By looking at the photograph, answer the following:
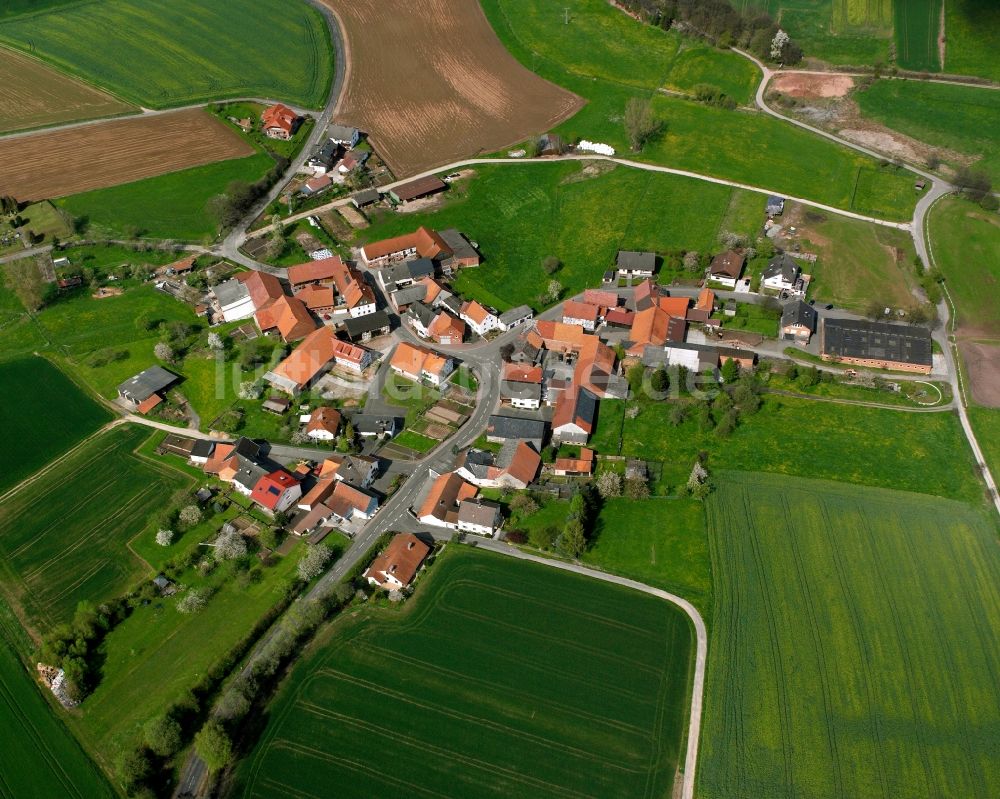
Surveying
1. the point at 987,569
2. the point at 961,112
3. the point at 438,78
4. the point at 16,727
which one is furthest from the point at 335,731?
the point at 961,112

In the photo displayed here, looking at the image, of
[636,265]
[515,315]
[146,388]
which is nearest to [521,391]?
[515,315]

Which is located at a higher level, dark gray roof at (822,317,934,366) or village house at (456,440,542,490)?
dark gray roof at (822,317,934,366)

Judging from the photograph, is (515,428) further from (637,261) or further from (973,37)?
(973,37)

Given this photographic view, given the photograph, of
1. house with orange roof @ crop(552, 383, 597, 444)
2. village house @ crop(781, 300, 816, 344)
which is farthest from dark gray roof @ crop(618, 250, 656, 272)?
house with orange roof @ crop(552, 383, 597, 444)

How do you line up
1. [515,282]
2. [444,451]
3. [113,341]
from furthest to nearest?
[515,282], [113,341], [444,451]

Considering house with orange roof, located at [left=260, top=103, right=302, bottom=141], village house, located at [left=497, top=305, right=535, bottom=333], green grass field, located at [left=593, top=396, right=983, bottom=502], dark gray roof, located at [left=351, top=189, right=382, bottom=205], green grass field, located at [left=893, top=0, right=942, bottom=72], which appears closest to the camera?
green grass field, located at [left=593, top=396, right=983, bottom=502]

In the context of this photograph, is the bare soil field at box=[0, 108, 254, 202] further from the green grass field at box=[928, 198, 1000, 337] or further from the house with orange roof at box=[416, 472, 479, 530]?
the green grass field at box=[928, 198, 1000, 337]

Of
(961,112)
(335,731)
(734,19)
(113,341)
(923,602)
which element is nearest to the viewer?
(335,731)

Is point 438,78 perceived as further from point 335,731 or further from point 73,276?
point 335,731
